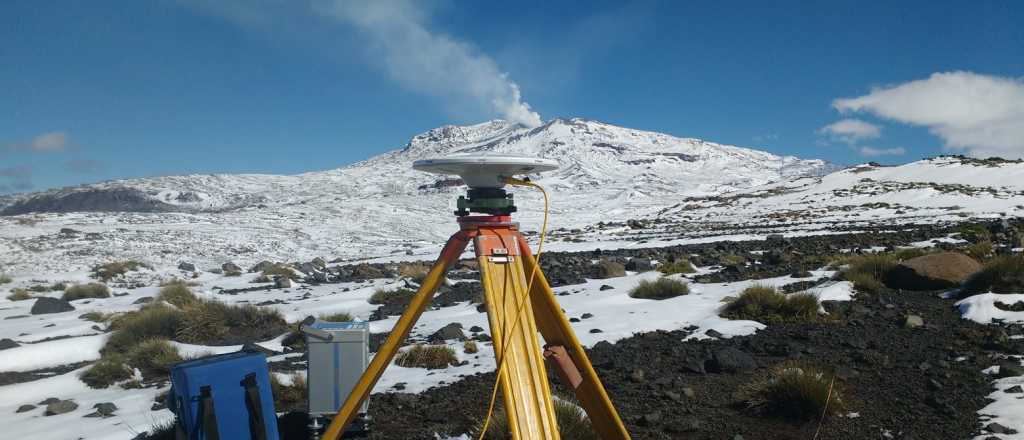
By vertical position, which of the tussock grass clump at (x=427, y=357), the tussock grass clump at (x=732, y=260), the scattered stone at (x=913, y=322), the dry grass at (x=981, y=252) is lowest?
the tussock grass clump at (x=427, y=357)

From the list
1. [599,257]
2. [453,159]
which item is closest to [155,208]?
[599,257]

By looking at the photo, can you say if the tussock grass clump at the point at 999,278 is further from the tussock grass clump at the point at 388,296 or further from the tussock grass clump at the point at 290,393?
the tussock grass clump at the point at 388,296

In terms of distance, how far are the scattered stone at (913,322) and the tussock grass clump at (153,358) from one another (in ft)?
25.4

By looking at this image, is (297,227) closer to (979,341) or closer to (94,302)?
(94,302)

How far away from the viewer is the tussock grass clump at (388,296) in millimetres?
10470

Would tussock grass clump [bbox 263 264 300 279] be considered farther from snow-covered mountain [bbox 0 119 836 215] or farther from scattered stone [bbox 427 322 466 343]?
snow-covered mountain [bbox 0 119 836 215]

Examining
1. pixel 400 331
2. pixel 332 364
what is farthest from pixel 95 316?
pixel 400 331

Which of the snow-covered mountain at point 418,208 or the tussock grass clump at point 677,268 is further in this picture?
the snow-covered mountain at point 418,208

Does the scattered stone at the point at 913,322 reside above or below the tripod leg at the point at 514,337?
below

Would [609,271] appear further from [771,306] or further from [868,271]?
[771,306]

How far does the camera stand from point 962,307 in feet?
20.2

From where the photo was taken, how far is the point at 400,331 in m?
2.20

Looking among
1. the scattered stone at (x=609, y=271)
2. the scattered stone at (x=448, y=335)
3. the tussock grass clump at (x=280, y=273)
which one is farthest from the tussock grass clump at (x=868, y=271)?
the tussock grass clump at (x=280, y=273)

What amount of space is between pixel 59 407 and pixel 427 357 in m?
3.31
